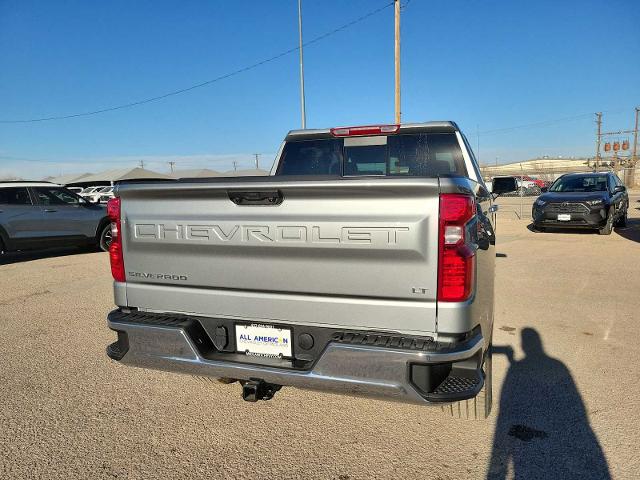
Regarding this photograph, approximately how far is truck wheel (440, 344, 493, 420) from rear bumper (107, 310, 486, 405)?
614mm

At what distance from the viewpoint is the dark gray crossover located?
1185 centimetres

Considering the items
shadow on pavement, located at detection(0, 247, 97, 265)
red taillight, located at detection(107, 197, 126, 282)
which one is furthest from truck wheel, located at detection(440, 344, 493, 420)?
shadow on pavement, located at detection(0, 247, 97, 265)

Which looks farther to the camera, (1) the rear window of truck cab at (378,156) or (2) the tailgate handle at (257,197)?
(1) the rear window of truck cab at (378,156)

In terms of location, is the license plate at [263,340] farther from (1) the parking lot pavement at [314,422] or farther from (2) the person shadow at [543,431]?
(2) the person shadow at [543,431]

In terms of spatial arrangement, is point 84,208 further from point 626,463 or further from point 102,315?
point 626,463

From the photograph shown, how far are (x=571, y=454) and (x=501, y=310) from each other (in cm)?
305

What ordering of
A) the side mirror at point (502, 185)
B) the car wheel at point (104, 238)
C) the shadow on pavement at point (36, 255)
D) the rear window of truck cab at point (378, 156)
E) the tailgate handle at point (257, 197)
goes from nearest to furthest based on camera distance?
the tailgate handle at point (257, 197), the rear window of truck cab at point (378, 156), the side mirror at point (502, 185), the shadow on pavement at point (36, 255), the car wheel at point (104, 238)

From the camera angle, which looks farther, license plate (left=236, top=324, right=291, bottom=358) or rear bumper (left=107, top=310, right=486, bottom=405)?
license plate (left=236, top=324, right=291, bottom=358)

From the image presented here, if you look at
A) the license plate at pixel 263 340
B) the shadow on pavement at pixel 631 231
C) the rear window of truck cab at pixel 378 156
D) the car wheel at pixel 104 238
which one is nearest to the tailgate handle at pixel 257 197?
the license plate at pixel 263 340

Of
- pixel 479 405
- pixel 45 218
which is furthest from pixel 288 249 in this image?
pixel 45 218

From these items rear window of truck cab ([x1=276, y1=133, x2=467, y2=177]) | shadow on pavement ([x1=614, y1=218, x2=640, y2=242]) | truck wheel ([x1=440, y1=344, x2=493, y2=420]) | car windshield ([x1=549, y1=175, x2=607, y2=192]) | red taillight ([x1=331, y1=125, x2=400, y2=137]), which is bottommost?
shadow on pavement ([x1=614, y1=218, x2=640, y2=242])

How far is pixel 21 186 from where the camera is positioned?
9.52 m

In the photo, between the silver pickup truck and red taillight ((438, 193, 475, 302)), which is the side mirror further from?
red taillight ((438, 193, 475, 302))

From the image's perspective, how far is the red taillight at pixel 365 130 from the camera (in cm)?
386
